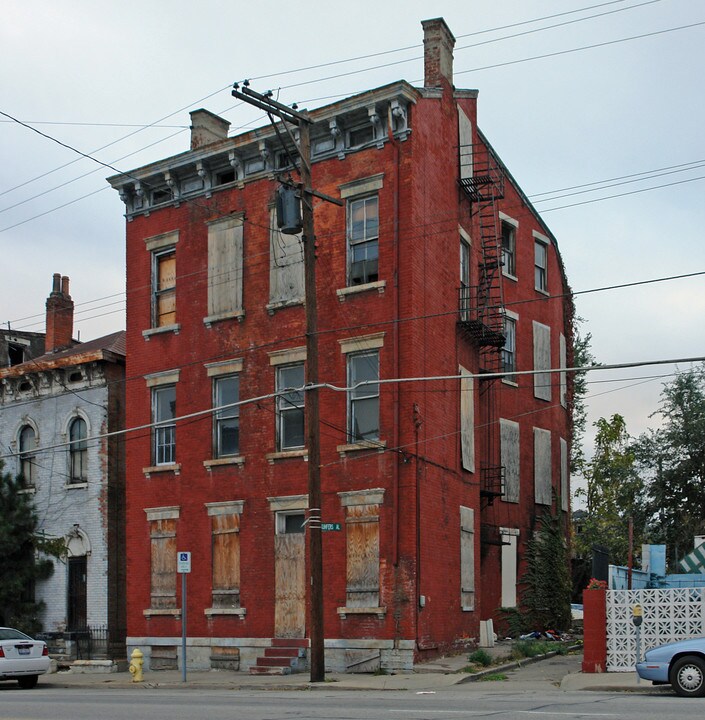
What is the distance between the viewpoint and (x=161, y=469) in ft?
97.9

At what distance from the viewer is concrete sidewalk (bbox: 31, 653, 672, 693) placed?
20000mm

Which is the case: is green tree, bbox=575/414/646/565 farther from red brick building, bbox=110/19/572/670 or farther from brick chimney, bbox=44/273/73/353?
brick chimney, bbox=44/273/73/353

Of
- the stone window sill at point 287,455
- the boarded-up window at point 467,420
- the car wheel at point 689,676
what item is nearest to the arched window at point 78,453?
the stone window sill at point 287,455

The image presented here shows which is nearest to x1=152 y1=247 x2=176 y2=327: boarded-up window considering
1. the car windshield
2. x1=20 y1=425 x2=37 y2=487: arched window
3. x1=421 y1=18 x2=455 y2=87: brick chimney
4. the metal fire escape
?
x1=20 y1=425 x2=37 y2=487: arched window

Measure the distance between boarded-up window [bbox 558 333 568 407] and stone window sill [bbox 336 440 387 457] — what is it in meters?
12.9

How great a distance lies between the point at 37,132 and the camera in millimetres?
21141

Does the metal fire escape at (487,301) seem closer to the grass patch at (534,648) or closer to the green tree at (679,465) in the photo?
the grass patch at (534,648)

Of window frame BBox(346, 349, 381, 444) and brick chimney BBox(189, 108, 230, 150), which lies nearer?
window frame BBox(346, 349, 381, 444)

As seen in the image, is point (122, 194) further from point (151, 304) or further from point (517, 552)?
point (517, 552)

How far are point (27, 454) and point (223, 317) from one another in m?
10.1

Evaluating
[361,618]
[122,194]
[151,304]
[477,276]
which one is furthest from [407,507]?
[122,194]

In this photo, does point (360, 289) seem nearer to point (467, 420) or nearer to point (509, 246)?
point (467, 420)

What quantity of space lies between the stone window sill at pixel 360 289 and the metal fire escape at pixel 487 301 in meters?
2.77

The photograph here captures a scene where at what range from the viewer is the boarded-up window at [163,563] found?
2927cm
